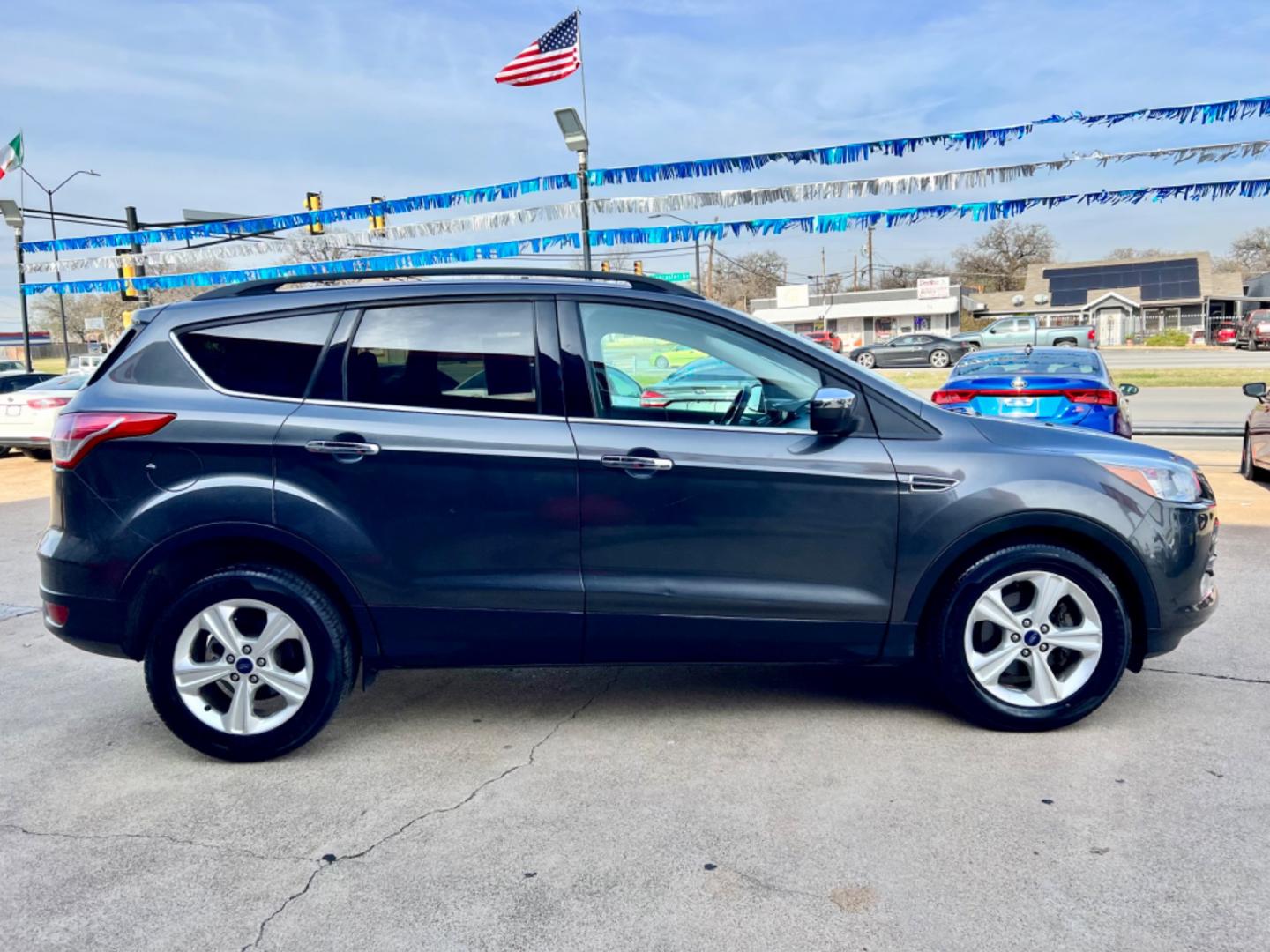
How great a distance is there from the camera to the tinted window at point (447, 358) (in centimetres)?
399

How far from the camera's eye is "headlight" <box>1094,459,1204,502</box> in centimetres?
399

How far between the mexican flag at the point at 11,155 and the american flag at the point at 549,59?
1273 centimetres

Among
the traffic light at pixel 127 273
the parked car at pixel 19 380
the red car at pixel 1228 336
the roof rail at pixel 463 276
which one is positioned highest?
the traffic light at pixel 127 273

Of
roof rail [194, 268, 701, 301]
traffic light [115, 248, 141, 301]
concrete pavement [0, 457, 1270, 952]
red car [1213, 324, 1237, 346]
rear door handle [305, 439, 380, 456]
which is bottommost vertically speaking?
concrete pavement [0, 457, 1270, 952]

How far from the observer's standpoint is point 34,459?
17000 mm

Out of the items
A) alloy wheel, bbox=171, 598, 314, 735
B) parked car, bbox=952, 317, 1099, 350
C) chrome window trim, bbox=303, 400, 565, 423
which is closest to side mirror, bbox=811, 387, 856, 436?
chrome window trim, bbox=303, 400, 565, 423

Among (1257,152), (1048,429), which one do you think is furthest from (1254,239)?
(1048,429)

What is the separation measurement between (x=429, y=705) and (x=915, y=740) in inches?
83.1

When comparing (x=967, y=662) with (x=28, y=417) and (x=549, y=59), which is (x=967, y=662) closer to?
(x=549, y=59)

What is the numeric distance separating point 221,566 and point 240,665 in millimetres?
395

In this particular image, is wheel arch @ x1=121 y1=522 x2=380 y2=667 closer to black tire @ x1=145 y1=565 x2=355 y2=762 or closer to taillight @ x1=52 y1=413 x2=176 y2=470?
black tire @ x1=145 y1=565 x2=355 y2=762

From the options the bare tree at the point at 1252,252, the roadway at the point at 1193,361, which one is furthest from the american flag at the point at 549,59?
the bare tree at the point at 1252,252

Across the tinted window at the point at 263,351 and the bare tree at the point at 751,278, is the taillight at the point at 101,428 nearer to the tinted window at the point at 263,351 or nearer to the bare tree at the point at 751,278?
the tinted window at the point at 263,351

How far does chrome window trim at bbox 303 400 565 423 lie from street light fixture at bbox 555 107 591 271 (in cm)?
817
